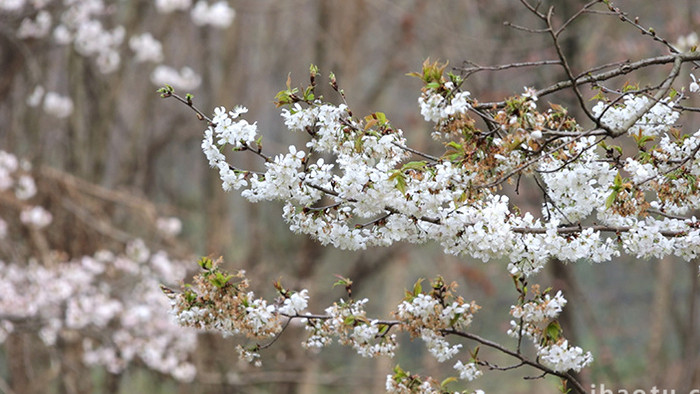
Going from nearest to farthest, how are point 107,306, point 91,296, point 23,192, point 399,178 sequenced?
point 399,178
point 23,192
point 107,306
point 91,296

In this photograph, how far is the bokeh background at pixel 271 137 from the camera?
6059 mm

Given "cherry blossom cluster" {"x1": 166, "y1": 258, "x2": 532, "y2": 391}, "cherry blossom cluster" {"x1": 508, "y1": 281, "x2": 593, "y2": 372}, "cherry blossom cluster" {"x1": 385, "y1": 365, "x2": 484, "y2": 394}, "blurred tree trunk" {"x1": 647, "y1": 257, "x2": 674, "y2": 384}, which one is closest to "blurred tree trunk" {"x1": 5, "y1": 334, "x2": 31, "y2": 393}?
"cherry blossom cluster" {"x1": 166, "y1": 258, "x2": 532, "y2": 391}

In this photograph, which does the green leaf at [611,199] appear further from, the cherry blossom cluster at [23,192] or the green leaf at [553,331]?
the cherry blossom cluster at [23,192]

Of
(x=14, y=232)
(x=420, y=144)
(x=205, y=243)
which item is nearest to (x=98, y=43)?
(x=14, y=232)

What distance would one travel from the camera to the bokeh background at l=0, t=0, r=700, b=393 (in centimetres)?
606

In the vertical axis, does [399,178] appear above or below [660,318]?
below

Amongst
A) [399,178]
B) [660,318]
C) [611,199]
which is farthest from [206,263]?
[660,318]

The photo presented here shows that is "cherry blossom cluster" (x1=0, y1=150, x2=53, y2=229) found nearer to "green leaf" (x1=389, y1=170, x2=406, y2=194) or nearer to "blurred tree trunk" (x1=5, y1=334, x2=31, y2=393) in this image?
"blurred tree trunk" (x1=5, y1=334, x2=31, y2=393)

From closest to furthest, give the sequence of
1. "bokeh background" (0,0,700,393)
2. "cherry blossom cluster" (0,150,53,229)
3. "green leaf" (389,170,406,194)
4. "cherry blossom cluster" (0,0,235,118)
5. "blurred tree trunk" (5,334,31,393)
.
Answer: "green leaf" (389,170,406,194) < "cherry blossom cluster" (0,150,53,229) < "blurred tree trunk" (5,334,31,393) < "cherry blossom cluster" (0,0,235,118) < "bokeh background" (0,0,700,393)

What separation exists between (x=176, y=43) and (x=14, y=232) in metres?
3.77

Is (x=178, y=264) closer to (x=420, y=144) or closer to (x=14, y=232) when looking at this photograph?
(x=14, y=232)

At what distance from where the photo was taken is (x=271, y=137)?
34.1 feet

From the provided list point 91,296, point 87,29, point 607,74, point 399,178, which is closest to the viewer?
point 399,178

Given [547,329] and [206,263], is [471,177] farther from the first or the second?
[206,263]
